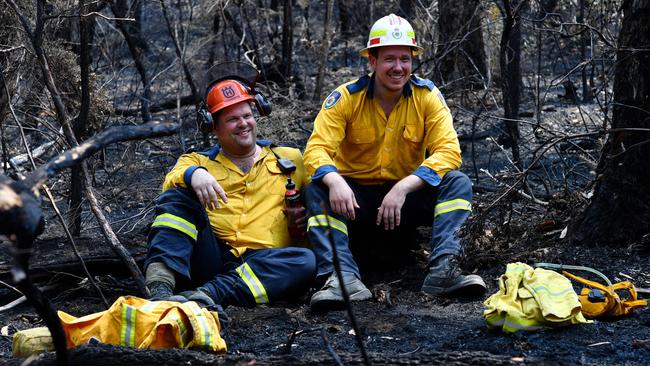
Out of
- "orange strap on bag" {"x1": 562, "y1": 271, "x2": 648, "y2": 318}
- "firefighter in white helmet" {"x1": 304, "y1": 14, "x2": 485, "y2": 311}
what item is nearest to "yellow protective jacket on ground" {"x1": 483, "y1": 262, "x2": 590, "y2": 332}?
"orange strap on bag" {"x1": 562, "y1": 271, "x2": 648, "y2": 318}

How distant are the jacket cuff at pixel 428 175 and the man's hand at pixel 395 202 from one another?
0.06 meters

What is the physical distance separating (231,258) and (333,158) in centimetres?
95

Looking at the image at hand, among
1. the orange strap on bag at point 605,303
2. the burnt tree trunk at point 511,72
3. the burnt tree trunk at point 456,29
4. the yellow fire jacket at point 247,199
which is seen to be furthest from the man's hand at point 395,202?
the burnt tree trunk at point 456,29

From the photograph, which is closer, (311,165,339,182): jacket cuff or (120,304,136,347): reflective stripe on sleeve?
(120,304,136,347): reflective stripe on sleeve

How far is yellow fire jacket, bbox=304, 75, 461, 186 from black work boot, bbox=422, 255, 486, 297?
72 cm

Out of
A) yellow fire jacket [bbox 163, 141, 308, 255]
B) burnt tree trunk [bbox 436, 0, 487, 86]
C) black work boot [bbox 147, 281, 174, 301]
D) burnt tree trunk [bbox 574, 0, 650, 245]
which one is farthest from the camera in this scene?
burnt tree trunk [bbox 436, 0, 487, 86]

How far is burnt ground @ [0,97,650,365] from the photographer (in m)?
3.32

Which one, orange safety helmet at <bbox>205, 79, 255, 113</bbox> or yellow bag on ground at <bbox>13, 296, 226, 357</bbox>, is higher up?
orange safety helmet at <bbox>205, 79, 255, 113</bbox>

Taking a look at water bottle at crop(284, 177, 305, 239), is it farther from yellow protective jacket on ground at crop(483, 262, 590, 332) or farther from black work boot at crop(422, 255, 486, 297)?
yellow protective jacket on ground at crop(483, 262, 590, 332)

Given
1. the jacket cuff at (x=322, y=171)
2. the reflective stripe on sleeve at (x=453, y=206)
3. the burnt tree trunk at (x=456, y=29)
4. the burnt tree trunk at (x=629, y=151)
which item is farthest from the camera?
the burnt tree trunk at (x=456, y=29)

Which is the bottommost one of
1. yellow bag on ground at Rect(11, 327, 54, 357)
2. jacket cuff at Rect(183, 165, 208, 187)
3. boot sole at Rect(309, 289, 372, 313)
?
boot sole at Rect(309, 289, 372, 313)

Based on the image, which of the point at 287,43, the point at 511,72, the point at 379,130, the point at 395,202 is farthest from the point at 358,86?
the point at 287,43

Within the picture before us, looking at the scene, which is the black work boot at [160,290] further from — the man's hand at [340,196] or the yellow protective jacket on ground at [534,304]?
the yellow protective jacket on ground at [534,304]

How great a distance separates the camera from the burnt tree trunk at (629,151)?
5.19 meters
